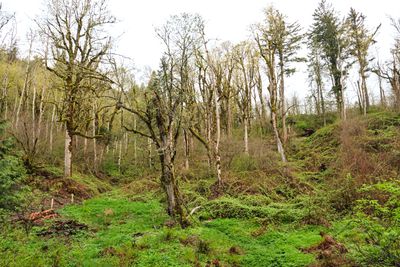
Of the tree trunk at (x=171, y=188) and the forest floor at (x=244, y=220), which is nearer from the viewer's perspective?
the forest floor at (x=244, y=220)

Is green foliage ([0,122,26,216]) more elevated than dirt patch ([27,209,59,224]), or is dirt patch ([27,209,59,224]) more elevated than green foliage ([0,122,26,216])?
green foliage ([0,122,26,216])

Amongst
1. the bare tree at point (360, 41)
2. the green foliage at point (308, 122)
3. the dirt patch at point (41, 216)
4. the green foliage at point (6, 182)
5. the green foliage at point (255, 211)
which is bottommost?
the green foliage at point (255, 211)

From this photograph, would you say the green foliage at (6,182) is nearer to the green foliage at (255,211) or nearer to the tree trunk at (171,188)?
the tree trunk at (171,188)

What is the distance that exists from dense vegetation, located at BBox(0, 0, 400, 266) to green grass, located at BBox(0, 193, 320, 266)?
47 mm

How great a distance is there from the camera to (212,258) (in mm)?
7738

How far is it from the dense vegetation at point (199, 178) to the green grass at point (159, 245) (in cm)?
5

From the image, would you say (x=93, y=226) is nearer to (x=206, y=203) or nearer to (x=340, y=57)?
(x=206, y=203)

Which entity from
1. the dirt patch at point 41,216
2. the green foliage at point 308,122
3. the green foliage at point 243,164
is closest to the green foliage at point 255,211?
the green foliage at point 243,164

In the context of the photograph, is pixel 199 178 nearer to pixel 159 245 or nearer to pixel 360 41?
pixel 159 245

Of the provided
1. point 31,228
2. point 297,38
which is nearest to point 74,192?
point 31,228

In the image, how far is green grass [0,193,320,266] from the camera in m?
7.09

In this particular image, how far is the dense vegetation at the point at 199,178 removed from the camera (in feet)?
24.8

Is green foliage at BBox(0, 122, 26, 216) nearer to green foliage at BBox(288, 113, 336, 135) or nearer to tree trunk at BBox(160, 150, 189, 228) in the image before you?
tree trunk at BBox(160, 150, 189, 228)

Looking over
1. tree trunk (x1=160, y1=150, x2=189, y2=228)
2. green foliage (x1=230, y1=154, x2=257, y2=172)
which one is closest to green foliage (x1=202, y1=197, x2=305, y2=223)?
tree trunk (x1=160, y1=150, x2=189, y2=228)
